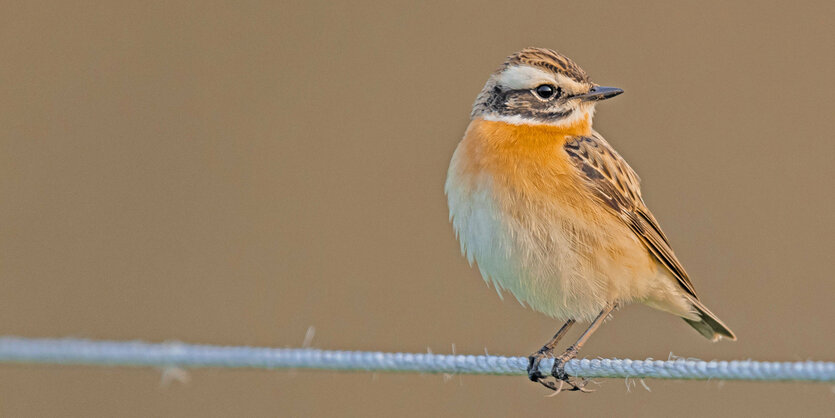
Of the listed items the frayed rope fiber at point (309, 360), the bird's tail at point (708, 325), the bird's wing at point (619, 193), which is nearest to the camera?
the frayed rope fiber at point (309, 360)

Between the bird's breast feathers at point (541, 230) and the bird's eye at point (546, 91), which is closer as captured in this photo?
the bird's breast feathers at point (541, 230)

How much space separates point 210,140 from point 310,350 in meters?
7.81

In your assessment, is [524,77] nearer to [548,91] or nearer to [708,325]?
[548,91]

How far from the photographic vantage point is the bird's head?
19.3ft

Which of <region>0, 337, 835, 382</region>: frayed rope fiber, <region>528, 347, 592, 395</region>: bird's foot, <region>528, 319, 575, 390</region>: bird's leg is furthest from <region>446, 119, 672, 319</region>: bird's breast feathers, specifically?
<region>0, 337, 835, 382</region>: frayed rope fiber

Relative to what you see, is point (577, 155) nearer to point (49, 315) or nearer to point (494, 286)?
point (494, 286)

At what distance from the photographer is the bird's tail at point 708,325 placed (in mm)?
5734

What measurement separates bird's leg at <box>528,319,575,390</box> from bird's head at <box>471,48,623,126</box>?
3.89 ft

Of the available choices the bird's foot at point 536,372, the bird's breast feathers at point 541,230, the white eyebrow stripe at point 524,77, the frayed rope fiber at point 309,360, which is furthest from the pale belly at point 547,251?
the frayed rope fiber at point 309,360

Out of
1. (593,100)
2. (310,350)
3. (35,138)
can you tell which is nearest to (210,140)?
(35,138)

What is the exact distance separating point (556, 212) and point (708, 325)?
1.37 m

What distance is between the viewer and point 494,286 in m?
5.71

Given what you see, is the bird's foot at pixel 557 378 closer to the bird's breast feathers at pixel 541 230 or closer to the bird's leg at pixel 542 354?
the bird's leg at pixel 542 354

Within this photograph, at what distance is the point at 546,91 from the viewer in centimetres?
591
